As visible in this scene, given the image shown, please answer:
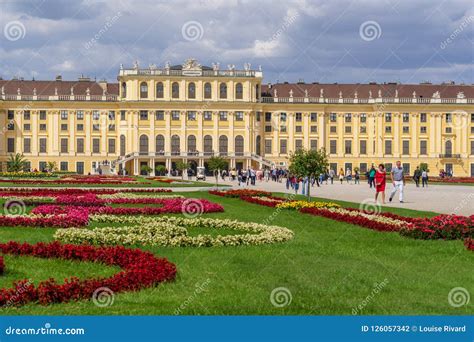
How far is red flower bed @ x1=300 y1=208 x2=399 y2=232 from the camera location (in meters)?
14.6

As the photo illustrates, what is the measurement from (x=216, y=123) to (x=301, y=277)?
6952cm

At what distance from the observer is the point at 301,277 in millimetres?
9164

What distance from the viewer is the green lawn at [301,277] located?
7.46 meters

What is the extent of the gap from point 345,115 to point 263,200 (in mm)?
58441

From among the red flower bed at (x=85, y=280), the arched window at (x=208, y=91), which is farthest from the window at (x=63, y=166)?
the red flower bed at (x=85, y=280)

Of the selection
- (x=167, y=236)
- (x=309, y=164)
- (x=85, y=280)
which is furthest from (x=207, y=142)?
(x=85, y=280)

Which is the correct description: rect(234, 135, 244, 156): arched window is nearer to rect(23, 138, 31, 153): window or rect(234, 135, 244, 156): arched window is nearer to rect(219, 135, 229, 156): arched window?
rect(219, 135, 229, 156): arched window

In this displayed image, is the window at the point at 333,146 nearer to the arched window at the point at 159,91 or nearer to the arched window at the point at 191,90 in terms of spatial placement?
the arched window at the point at 191,90

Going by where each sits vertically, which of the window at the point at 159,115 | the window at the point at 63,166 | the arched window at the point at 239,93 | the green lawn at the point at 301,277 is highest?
the arched window at the point at 239,93

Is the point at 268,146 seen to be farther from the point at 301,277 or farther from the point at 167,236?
→ the point at 301,277

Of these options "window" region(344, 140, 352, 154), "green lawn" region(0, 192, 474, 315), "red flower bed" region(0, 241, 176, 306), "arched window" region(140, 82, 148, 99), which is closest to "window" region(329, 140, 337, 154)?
"window" region(344, 140, 352, 154)

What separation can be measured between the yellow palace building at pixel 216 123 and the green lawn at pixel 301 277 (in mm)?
63600

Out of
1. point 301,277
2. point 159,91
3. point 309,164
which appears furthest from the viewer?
point 159,91

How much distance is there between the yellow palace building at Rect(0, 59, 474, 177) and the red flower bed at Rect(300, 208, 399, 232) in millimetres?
56697
